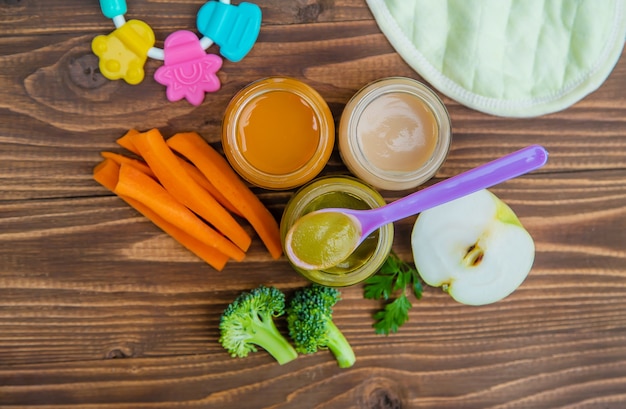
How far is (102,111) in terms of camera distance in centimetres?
108

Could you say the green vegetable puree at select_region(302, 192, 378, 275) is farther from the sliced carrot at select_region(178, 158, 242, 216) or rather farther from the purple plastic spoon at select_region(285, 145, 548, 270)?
the sliced carrot at select_region(178, 158, 242, 216)

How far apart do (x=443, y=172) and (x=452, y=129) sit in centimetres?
9

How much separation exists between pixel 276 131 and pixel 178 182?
20cm

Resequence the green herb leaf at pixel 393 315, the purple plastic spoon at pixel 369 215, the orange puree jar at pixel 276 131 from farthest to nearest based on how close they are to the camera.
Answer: the green herb leaf at pixel 393 315, the orange puree jar at pixel 276 131, the purple plastic spoon at pixel 369 215

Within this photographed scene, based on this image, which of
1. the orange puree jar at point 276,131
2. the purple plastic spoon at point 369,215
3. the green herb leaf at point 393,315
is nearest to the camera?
the purple plastic spoon at point 369,215

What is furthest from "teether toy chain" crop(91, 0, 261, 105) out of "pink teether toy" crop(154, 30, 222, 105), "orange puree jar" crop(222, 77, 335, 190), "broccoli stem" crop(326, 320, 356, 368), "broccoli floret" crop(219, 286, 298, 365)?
"broccoli stem" crop(326, 320, 356, 368)

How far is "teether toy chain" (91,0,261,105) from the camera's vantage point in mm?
1054

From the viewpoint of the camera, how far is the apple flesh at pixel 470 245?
3.57ft

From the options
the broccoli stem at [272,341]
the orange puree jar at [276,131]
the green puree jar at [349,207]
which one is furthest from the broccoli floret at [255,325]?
the orange puree jar at [276,131]

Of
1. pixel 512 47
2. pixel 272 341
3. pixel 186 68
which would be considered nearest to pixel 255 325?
pixel 272 341

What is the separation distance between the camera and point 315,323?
107cm

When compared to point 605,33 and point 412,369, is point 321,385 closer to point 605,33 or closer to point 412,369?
point 412,369

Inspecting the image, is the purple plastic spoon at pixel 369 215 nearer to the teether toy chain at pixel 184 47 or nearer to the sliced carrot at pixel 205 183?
the sliced carrot at pixel 205 183

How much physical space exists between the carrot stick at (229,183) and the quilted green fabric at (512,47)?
0.41 meters
